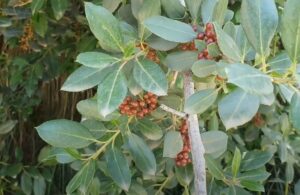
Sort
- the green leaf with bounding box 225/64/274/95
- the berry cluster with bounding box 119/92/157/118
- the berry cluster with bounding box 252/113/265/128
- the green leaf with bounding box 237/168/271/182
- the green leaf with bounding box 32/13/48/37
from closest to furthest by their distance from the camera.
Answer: the green leaf with bounding box 225/64/274/95 → the berry cluster with bounding box 119/92/157/118 → the green leaf with bounding box 237/168/271/182 → the green leaf with bounding box 32/13/48/37 → the berry cluster with bounding box 252/113/265/128

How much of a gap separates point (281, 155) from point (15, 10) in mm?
893

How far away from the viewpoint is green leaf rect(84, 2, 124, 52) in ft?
2.24

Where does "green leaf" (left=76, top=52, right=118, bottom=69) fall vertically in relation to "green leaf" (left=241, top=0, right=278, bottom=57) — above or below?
below

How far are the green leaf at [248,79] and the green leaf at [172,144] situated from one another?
0.38m

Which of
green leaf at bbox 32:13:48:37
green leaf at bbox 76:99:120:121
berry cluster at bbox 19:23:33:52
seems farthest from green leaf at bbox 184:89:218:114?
berry cluster at bbox 19:23:33:52

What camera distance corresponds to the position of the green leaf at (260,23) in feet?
2.11

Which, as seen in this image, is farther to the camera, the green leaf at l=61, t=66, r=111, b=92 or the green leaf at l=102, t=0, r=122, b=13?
the green leaf at l=102, t=0, r=122, b=13

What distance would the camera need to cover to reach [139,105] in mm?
892

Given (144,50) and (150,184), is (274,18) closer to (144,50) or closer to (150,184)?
(144,50)

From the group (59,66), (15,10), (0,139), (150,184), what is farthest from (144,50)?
(0,139)

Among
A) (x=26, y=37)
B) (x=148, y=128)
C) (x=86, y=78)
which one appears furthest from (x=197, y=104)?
(x=26, y=37)

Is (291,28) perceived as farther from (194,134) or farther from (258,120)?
(258,120)

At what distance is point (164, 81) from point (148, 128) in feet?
0.88

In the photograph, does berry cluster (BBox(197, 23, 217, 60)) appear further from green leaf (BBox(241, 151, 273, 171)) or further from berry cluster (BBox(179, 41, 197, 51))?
green leaf (BBox(241, 151, 273, 171))
